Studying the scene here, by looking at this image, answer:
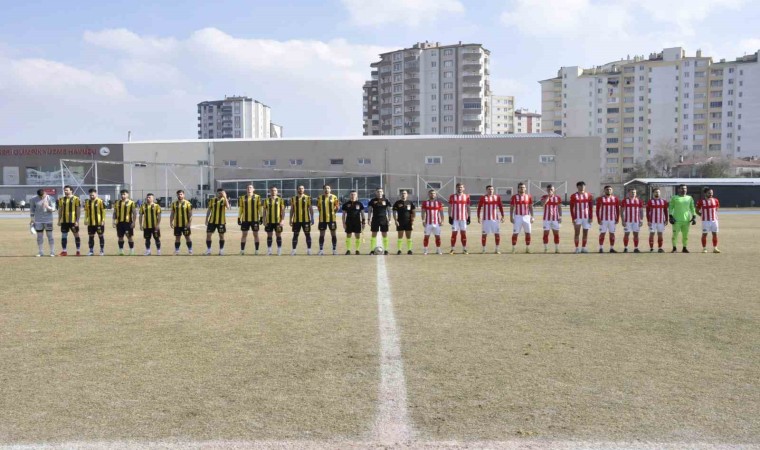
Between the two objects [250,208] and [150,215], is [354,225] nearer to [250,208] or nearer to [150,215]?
[250,208]

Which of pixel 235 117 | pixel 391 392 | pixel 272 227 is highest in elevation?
pixel 235 117

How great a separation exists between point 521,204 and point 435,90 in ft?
322

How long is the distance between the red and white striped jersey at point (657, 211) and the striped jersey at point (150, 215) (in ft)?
43.2

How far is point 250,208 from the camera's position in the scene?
17344 mm

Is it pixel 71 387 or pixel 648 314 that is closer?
pixel 71 387

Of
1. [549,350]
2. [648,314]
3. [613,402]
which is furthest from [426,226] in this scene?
[613,402]

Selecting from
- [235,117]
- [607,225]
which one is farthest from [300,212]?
[235,117]

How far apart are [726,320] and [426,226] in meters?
10.5

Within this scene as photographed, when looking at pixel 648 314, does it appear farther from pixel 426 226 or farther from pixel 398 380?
pixel 426 226

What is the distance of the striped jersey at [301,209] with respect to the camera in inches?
687

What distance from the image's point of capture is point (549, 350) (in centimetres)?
664

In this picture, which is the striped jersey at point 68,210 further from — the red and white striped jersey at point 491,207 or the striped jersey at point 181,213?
the red and white striped jersey at point 491,207

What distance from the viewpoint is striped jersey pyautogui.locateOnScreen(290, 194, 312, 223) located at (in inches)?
687

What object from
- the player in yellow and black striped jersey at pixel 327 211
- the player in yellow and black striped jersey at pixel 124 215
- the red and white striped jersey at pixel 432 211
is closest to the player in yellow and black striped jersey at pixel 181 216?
the player in yellow and black striped jersey at pixel 124 215
